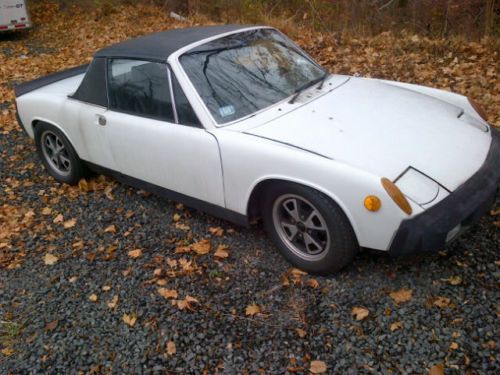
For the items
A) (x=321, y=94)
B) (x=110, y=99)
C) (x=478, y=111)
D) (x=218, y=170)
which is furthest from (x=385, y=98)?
(x=110, y=99)

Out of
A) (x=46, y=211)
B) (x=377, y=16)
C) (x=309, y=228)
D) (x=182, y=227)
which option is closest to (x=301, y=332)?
(x=309, y=228)

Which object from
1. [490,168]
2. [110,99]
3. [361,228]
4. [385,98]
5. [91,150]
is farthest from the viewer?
[91,150]

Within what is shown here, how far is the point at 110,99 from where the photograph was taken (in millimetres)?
4004

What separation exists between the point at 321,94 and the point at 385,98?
49 cm

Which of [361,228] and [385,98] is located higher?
[385,98]

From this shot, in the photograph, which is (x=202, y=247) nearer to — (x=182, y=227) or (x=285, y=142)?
(x=182, y=227)

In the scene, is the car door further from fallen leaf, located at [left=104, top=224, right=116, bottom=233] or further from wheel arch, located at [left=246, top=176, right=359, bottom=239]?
fallen leaf, located at [left=104, top=224, right=116, bottom=233]

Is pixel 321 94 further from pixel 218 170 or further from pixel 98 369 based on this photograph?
pixel 98 369

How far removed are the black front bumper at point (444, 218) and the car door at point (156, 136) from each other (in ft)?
4.36

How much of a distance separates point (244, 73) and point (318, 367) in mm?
2183

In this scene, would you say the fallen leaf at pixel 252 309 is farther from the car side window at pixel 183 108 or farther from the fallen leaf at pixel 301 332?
the car side window at pixel 183 108

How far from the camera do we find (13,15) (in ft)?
39.1

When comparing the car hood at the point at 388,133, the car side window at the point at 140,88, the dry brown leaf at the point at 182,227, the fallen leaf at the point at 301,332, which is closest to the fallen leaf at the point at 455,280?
the car hood at the point at 388,133

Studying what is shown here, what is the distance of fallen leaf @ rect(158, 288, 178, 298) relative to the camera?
324 cm
